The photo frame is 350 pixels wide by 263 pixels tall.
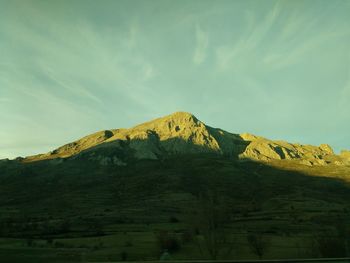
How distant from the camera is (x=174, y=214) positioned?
10050 cm

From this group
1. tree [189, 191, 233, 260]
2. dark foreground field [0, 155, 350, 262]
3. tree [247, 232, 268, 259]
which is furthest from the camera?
tree [247, 232, 268, 259]

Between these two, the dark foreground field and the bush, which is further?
the bush

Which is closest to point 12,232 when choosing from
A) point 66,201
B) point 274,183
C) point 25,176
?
point 66,201

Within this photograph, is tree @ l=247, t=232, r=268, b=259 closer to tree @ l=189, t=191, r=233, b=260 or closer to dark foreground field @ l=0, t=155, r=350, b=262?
dark foreground field @ l=0, t=155, r=350, b=262

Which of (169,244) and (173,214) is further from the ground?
(173,214)

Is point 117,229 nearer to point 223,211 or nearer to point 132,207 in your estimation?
point 223,211

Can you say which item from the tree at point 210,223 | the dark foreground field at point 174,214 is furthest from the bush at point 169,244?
the tree at point 210,223

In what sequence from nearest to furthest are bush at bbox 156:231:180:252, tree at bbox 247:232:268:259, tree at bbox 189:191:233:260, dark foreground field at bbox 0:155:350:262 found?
tree at bbox 189:191:233:260 → dark foreground field at bbox 0:155:350:262 → tree at bbox 247:232:268:259 → bush at bbox 156:231:180:252

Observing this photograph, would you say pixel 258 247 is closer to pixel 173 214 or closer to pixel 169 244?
pixel 169 244

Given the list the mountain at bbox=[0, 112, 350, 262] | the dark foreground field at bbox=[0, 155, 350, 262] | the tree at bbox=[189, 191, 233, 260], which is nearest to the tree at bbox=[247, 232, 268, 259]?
the dark foreground field at bbox=[0, 155, 350, 262]

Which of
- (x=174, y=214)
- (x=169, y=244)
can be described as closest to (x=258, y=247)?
(x=169, y=244)

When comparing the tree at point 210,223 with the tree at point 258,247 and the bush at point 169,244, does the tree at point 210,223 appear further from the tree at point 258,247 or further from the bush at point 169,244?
the bush at point 169,244

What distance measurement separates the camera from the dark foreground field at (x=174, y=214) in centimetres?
3725

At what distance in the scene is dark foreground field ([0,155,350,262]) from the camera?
37.2 metres
